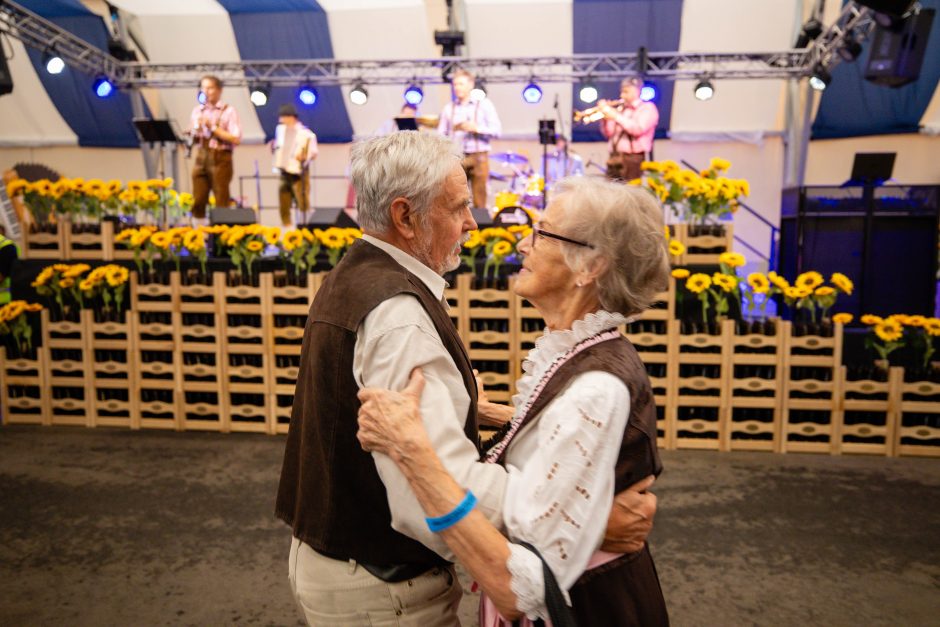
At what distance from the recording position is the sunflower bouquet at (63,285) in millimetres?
5391

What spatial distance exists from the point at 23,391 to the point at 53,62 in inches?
210

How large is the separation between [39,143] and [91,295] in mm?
9531

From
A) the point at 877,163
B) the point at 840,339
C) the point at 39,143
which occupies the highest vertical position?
the point at 39,143

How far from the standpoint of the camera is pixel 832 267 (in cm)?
636

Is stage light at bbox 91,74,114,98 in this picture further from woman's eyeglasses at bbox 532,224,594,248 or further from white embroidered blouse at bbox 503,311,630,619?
white embroidered blouse at bbox 503,311,630,619

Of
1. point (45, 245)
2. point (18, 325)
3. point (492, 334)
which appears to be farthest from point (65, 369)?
point (492, 334)

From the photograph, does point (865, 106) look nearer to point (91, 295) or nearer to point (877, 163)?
point (877, 163)

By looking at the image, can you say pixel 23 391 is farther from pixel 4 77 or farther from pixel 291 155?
pixel 4 77

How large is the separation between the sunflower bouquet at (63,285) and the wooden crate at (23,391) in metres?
0.37

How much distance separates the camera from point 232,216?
7.39m

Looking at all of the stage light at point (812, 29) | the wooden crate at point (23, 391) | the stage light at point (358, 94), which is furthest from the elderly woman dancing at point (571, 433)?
the stage light at point (358, 94)

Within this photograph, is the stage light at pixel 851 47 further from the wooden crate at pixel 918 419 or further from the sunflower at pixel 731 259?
the wooden crate at pixel 918 419

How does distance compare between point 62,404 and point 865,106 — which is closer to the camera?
point 62,404

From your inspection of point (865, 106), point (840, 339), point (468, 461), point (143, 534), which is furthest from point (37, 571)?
point (865, 106)
